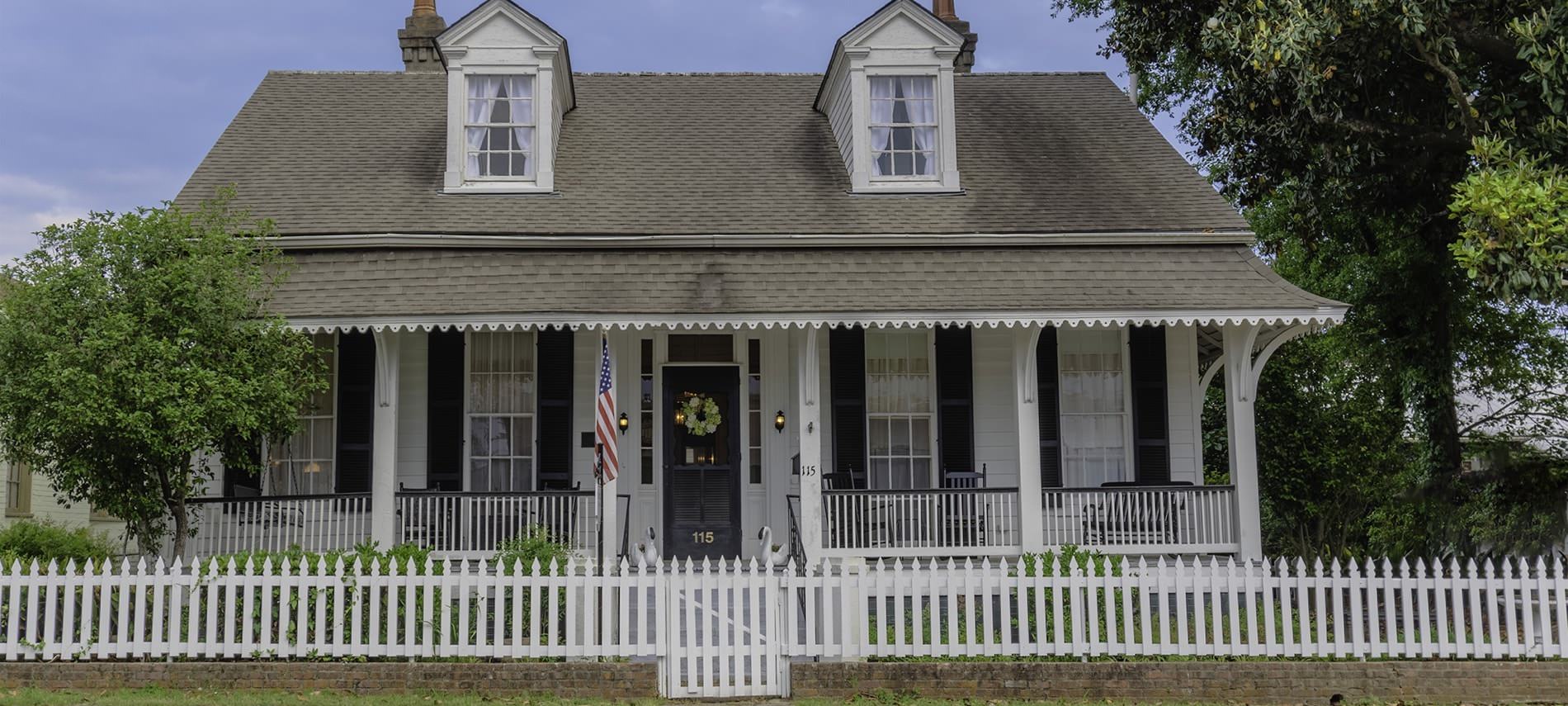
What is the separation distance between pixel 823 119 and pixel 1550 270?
941 cm

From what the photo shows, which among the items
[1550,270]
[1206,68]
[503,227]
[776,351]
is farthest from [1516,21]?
[503,227]

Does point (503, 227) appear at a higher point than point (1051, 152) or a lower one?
lower

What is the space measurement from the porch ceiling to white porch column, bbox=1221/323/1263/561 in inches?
19.7

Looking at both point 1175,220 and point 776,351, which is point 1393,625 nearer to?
point 1175,220

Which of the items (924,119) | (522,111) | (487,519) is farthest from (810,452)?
(522,111)

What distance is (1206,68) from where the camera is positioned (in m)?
16.8

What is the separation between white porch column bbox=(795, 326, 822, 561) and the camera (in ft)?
42.2

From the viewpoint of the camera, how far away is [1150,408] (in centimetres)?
1449

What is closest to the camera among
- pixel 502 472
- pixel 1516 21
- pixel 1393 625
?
pixel 1393 625

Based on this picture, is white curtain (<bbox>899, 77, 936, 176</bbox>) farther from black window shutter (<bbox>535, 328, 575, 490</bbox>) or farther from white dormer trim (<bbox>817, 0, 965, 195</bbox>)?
black window shutter (<bbox>535, 328, 575, 490</bbox>)

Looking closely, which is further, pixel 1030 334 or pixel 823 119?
pixel 823 119

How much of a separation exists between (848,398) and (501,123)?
214 inches

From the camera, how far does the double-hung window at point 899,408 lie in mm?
14430

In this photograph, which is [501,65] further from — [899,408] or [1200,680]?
[1200,680]
